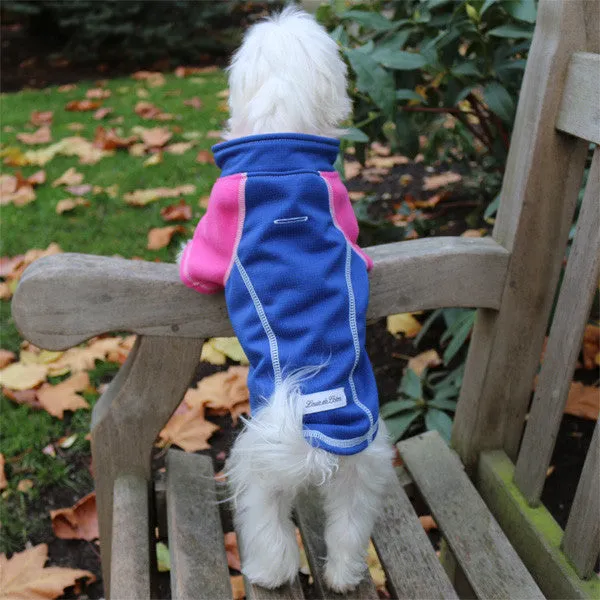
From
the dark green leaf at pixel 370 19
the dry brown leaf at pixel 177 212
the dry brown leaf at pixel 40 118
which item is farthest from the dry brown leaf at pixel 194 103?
the dark green leaf at pixel 370 19

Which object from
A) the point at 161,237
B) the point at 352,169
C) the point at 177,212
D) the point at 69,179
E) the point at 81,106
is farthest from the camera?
the point at 81,106

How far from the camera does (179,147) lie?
407 cm

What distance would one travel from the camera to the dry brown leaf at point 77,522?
1.93m

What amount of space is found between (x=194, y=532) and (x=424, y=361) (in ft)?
3.63

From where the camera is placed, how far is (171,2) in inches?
212

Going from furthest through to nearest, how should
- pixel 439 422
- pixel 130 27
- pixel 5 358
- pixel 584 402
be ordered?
pixel 130 27, pixel 5 358, pixel 584 402, pixel 439 422

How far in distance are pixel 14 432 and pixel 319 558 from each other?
4.00ft

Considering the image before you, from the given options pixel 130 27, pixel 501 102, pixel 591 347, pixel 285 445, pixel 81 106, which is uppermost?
pixel 501 102

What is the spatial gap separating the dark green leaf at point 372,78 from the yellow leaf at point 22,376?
142cm

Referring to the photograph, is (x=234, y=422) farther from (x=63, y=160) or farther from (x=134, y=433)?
(x=63, y=160)

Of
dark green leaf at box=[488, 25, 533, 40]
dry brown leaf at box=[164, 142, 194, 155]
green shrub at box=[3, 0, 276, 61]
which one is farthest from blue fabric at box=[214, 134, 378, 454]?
green shrub at box=[3, 0, 276, 61]

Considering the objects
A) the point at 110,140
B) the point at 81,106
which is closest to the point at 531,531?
the point at 110,140

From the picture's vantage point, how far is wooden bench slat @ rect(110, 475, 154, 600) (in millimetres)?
1298

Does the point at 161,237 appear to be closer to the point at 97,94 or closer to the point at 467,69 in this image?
the point at 467,69
